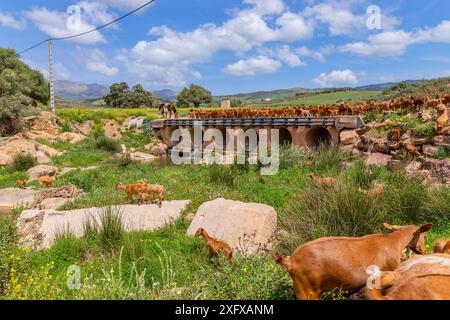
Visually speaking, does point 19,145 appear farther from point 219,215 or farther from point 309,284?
point 309,284

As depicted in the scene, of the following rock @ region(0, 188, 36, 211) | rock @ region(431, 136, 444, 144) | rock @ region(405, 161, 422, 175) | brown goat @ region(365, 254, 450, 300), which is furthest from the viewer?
rock @ region(431, 136, 444, 144)

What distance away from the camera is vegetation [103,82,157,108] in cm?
6744

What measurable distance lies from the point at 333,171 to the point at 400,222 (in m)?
5.95

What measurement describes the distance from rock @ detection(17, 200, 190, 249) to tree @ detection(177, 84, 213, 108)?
2494 inches

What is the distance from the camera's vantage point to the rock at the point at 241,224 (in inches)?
241

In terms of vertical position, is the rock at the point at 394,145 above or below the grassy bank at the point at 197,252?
above

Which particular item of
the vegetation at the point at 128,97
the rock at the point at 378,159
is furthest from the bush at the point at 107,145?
the vegetation at the point at 128,97

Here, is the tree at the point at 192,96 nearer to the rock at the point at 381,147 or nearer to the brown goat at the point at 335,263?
the rock at the point at 381,147

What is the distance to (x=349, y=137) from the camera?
62.3 ft

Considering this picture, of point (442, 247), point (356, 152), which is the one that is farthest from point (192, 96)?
point (442, 247)

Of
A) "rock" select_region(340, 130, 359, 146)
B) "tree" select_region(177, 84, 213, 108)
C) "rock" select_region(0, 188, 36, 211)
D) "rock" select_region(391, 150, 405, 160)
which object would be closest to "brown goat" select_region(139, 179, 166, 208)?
"rock" select_region(0, 188, 36, 211)

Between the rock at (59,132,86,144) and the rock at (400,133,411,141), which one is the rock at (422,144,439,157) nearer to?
the rock at (400,133,411,141)

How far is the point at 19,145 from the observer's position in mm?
22938

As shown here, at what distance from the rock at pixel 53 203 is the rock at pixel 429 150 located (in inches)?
465
